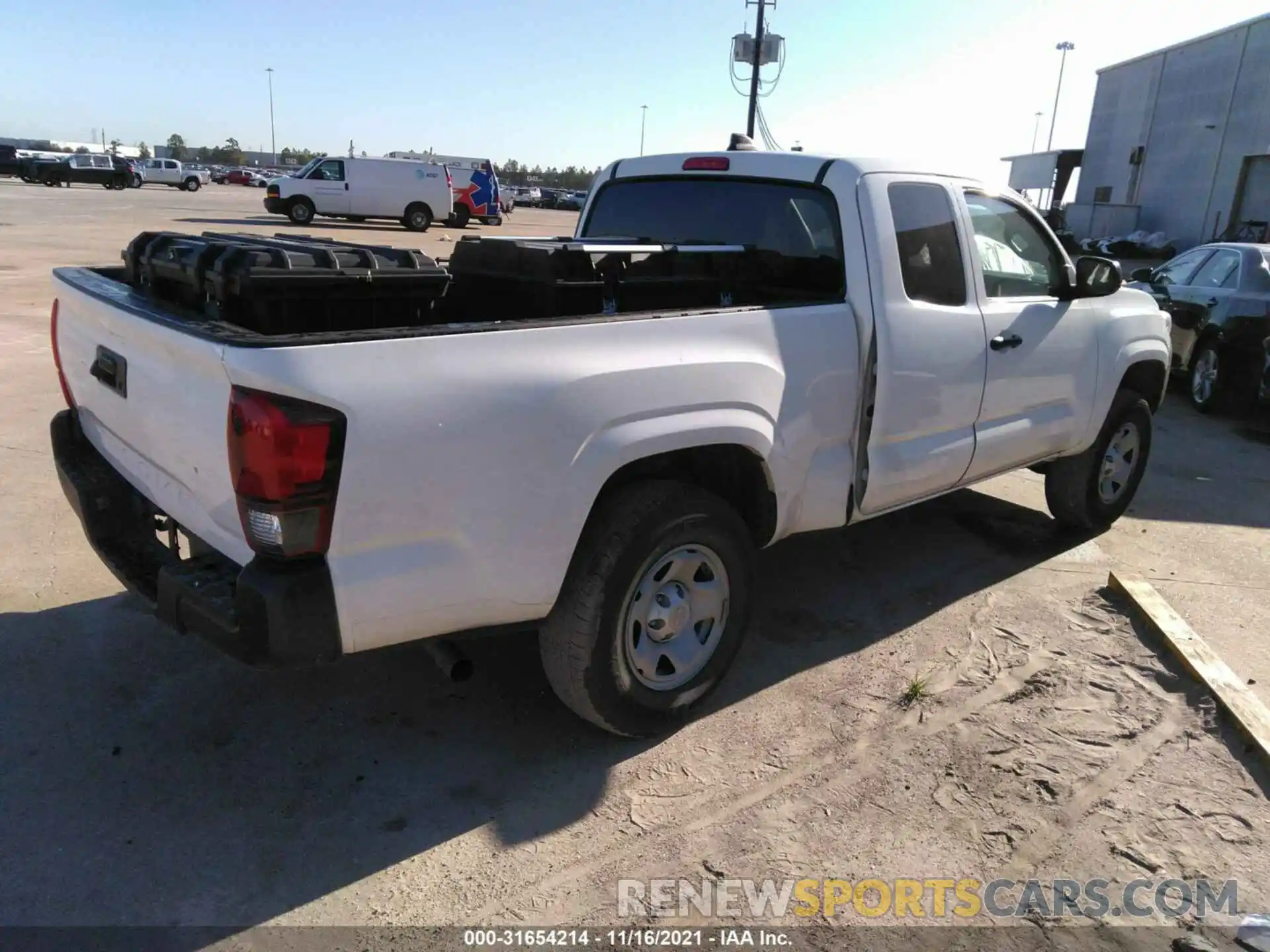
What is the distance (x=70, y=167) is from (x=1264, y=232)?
48201mm

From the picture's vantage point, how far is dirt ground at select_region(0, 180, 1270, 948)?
102 inches

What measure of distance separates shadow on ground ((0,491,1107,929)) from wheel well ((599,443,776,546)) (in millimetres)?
728

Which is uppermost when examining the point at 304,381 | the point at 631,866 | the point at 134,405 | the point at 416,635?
the point at 304,381

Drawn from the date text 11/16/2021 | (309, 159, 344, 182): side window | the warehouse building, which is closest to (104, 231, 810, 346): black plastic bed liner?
the date text 11/16/2021

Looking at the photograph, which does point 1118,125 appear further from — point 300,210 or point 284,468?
point 284,468

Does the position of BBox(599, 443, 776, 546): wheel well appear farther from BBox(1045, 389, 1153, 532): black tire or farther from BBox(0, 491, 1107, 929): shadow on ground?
BBox(1045, 389, 1153, 532): black tire

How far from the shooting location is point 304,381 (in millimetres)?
2191

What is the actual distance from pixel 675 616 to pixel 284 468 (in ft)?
4.90

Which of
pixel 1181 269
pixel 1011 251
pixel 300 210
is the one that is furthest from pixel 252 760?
pixel 300 210

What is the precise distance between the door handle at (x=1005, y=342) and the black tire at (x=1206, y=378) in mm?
6171

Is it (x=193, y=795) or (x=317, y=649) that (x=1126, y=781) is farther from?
(x=193, y=795)

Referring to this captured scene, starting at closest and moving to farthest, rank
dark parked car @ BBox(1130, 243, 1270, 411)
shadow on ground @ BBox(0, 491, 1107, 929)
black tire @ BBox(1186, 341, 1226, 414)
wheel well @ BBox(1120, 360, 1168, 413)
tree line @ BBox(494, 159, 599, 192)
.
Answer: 1. shadow on ground @ BBox(0, 491, 1107, 929)
2. wheel well @ BBox(1120, 360, 1168, 413)
3. dark parked car @ BBox(1130, 243, 1270, 411)
4. black tire @ BBox(1186, 341, 1226, 414)
5. tree line @ BBox(494, 159, 599, 192)

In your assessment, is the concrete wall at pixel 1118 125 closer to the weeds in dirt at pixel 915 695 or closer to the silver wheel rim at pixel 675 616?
the weeds in dirt at pixel 915 695

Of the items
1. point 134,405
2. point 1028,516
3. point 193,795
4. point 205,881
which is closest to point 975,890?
point 205,881
